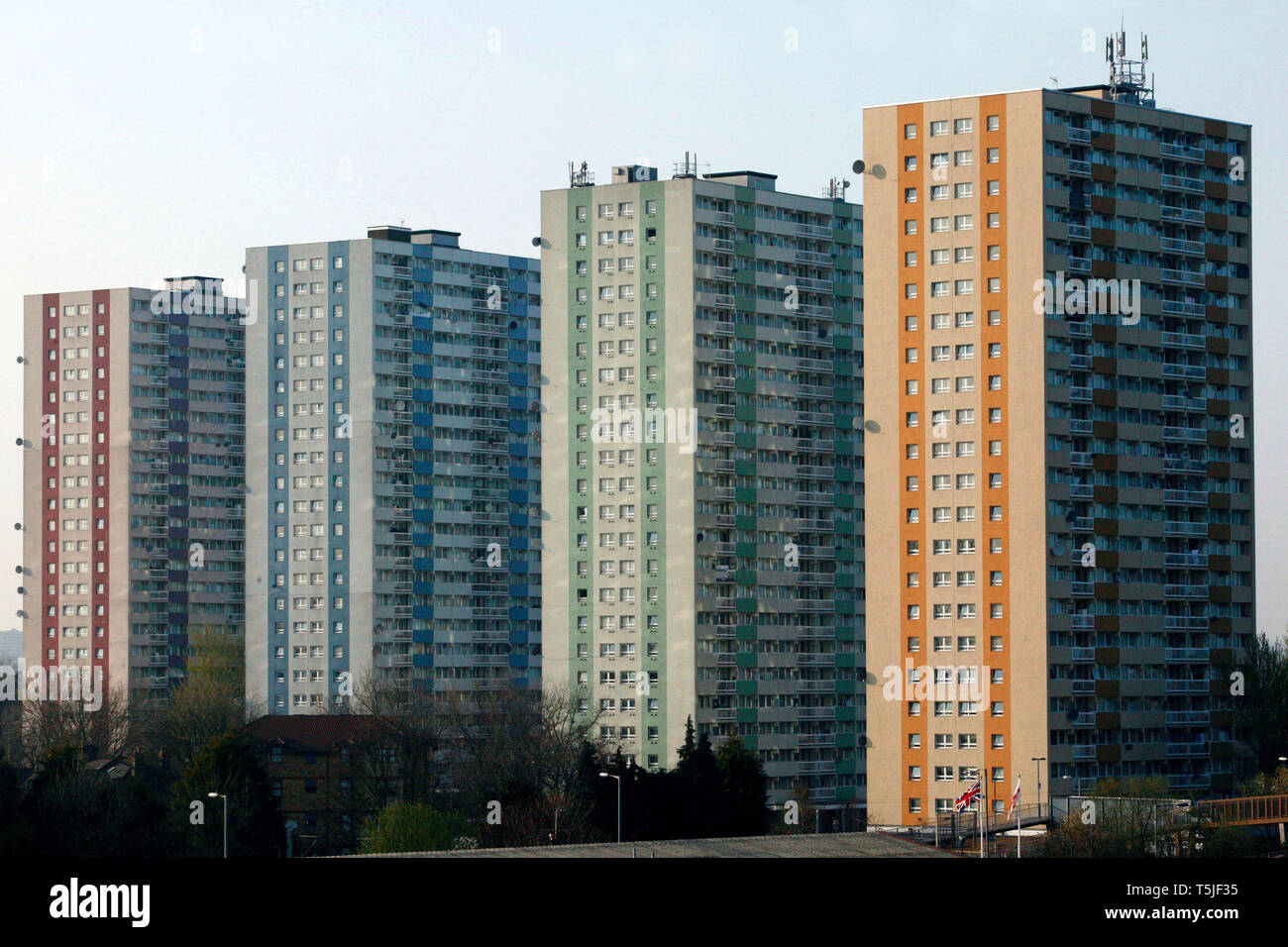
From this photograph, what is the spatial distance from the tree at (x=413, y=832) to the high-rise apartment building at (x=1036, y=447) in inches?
1346

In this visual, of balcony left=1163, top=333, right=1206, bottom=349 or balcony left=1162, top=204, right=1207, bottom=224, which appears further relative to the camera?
balcony left=1163, top=333, right=1206, bottom=349

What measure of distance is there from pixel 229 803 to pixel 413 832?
1310 cm

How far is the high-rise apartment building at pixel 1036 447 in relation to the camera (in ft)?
493

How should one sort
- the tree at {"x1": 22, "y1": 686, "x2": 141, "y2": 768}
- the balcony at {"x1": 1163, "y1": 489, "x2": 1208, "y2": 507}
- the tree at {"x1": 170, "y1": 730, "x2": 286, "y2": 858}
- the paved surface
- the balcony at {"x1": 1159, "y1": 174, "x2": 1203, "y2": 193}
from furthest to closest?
the tree at {"x1": 22, "y1": 686, "x2": 141, "y2": 768} → the balcony at {"x1": 1163, "y1": 489, "x2": 1208, "y2": 507} → the balcony at {"x1": 1159, "y1": 174, "x2": 1203, "y2": 193} → the tree at {"x1": 170, "y1": 730, "x2": 286, "y2": 858} → the paved surface

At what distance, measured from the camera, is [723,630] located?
181 m

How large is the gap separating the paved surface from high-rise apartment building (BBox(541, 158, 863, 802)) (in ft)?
179

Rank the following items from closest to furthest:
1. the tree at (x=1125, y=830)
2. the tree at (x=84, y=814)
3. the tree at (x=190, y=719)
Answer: the tree at (x=1125, y=830) → the tree at (x=84, y=814) → the tree at (x=190, y=719)

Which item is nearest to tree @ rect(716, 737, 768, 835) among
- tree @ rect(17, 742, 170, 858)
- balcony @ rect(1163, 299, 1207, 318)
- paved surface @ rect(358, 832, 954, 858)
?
paved surface @ rect(358, 832, 954, 858)

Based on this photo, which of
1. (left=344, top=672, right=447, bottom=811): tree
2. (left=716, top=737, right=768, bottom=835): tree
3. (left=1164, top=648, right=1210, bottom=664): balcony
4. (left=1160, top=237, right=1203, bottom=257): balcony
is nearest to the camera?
(left=716, top=737, right=768, bottom=835): tree

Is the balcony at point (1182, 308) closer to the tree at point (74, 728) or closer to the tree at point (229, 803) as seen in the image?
the tree at point (229, 803)

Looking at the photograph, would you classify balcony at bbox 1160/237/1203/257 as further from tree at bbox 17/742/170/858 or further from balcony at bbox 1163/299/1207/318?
tree at bbox 17/742/170/858

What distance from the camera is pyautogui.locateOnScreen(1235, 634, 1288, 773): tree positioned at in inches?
6058

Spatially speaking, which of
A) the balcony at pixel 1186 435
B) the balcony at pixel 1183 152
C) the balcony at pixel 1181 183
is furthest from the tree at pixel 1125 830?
the balcony at pixel 1183 152
